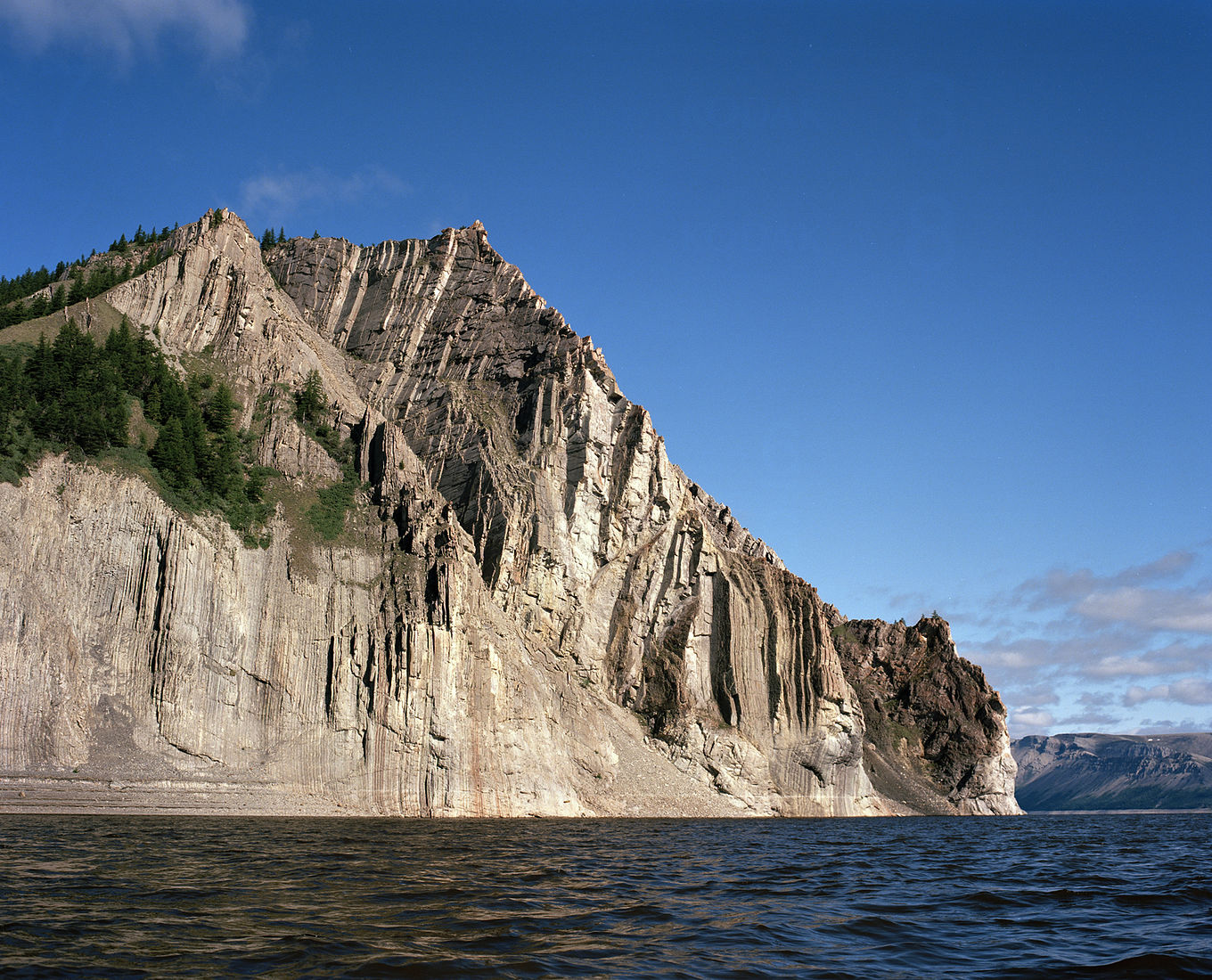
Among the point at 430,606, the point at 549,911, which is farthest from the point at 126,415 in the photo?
the point at 549,911

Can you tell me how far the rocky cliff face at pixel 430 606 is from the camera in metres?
52.3

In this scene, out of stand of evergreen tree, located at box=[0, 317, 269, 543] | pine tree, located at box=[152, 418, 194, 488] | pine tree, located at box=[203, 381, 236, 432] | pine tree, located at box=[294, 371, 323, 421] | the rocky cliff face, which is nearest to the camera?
the rocky cliff face

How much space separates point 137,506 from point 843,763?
76052 millimetres

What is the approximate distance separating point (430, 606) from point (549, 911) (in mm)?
48131

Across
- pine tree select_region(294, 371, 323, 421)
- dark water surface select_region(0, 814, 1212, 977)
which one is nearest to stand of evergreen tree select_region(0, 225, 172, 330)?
pine tree select_region(294, 371, 323, 421)

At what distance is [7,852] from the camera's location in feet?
82.4

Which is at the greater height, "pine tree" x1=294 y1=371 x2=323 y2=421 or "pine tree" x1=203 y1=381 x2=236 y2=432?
"pine tree" x1=294 y1=371 x2=323 y2=421

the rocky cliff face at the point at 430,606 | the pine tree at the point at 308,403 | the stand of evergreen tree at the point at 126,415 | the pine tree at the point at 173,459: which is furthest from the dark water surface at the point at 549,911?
the pine tree at the point at 308,403

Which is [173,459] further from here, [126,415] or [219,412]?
[219,412]

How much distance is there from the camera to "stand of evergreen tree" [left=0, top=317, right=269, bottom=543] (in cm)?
5512

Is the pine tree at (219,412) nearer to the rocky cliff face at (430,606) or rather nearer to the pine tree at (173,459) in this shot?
the rocky cliff face at (430,606)

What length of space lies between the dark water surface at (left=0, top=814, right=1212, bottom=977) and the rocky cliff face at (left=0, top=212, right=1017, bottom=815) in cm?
1720

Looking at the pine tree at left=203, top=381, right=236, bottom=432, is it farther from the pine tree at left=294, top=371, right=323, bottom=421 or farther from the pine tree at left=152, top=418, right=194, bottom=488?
the pine tree at left=152, top=418, right=194, bottom=488

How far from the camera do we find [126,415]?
2376 inches
